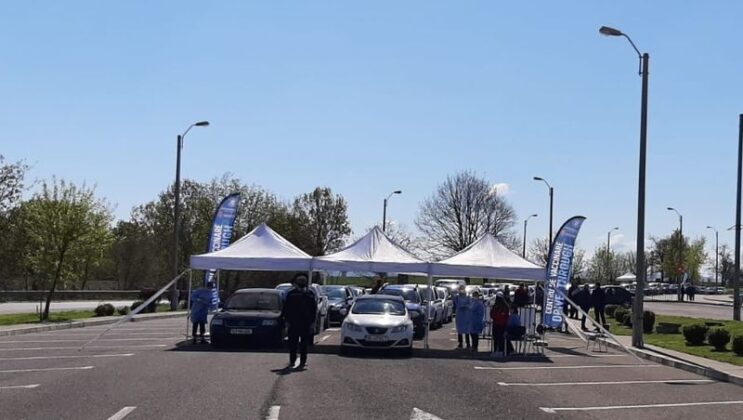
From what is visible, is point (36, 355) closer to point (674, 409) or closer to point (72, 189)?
point (674, 409)

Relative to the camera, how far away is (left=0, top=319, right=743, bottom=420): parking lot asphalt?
11.3 m

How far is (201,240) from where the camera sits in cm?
5678

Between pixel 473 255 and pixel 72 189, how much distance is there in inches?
773

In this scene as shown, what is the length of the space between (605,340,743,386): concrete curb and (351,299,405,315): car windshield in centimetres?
610

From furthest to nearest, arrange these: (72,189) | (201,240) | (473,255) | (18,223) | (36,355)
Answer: (201,240) < (18,223) < (72,189) < (473,255) < (36,355)

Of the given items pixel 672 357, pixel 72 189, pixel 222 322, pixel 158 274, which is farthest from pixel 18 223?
pixel 672 357

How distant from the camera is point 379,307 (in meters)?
21.6

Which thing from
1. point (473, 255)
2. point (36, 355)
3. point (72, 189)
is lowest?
point (36, 355)

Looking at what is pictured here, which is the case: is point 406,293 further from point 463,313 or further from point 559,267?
point 463,313

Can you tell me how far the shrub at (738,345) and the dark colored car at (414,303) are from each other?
9056mm

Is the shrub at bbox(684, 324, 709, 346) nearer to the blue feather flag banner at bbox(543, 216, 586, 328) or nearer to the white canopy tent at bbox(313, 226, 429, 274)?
the blue feather flag banner at bbox(543, 216, 586, 328)

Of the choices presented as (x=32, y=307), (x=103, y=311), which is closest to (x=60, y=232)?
(x=103, y=311)

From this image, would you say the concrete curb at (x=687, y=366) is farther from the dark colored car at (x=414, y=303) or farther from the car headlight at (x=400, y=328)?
the dark colored car at (x=414, y=303)

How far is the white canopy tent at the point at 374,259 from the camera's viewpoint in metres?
23.1
